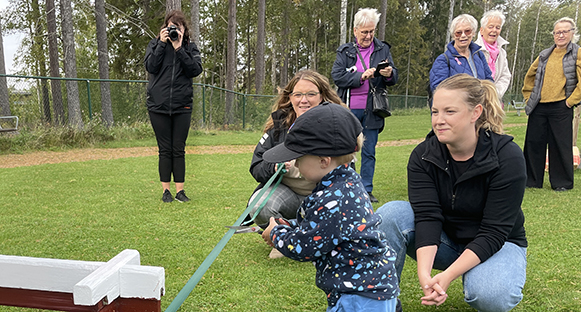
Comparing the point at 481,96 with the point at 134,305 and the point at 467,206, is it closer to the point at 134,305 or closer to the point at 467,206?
the point at 467,206

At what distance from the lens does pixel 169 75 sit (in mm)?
4816

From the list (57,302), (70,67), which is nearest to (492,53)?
(57,302)

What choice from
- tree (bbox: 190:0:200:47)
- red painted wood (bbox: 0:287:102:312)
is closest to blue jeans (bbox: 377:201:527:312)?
red painted wood (bbox: 0:287:102:312)

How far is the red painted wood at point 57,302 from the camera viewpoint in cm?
121

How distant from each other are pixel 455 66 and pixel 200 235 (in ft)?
10.4

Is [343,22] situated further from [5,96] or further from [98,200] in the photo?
[98,200]

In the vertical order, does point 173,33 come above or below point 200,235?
above

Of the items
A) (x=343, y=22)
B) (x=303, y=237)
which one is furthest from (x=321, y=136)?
(x=343, y=22)

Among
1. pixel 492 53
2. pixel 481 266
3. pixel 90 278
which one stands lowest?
pixel 481 266

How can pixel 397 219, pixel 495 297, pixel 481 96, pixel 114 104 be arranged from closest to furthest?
pixel 495 297, pixel 481 96, pixel 397 219, pixel 114 104

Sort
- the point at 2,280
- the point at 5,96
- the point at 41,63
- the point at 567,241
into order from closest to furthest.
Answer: the point at 2,280, the point at 567,241, the point at 5,96, the point at 41,63

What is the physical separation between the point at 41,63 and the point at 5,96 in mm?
16036

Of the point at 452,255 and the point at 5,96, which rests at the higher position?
the point at 5,96

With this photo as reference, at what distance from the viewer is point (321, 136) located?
188 centimetres
